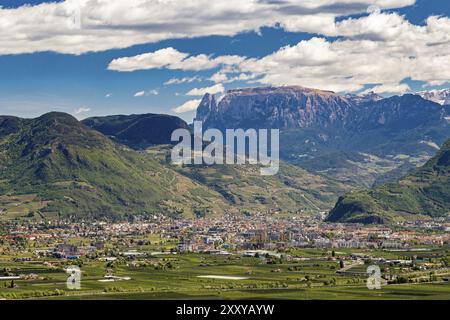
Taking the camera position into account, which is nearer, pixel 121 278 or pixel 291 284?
pixel 291 284

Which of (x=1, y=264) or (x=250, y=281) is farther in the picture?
(x=1, y=264)
